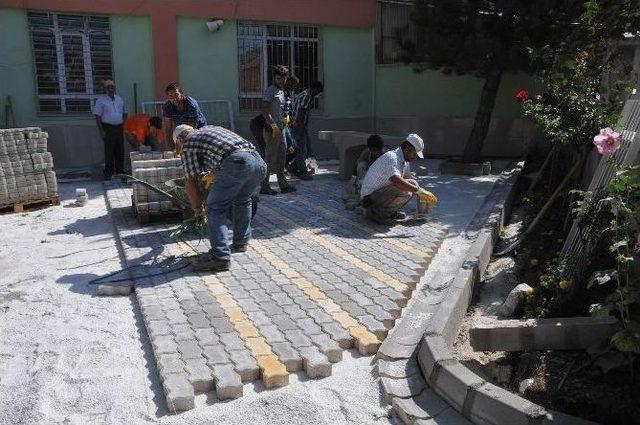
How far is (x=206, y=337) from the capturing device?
3957 mm

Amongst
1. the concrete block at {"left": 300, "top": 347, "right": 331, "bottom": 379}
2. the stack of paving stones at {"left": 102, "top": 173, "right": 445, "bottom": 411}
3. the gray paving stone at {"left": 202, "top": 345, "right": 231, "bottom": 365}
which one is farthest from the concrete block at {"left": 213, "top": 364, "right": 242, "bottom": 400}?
the concrete block at {"left": 300, "top": 347, "right": 331, "bottom": 379}

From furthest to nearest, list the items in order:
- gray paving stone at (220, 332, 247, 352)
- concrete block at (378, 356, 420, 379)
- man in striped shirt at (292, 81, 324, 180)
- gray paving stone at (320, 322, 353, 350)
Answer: man in striped shirt at (292, 81, 324, 180)
gray paving stone at (320, 322, 353, 350)
gray paving stone at (220, 332, 247, 352)
concrete block at (378, 356, 420, 379)

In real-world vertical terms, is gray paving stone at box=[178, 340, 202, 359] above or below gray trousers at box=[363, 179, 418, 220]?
below

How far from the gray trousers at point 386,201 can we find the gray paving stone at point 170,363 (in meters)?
3.72

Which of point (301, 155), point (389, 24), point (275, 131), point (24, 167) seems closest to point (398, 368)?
point (275, 131)

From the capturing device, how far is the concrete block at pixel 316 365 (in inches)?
139

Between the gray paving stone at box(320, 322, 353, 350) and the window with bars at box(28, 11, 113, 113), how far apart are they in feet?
30.8

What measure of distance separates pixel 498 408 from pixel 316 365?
3.61 feet

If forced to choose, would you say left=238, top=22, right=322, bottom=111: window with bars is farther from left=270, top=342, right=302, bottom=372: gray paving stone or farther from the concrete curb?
left=270, top=342, right=302, bottom=372: gray paving stone

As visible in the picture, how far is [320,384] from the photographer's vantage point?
3.47 meters

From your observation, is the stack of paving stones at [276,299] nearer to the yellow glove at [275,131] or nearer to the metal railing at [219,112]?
the yellow glove at [275,131]

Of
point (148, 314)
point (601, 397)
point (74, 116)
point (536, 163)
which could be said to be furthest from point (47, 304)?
point (536, 163)

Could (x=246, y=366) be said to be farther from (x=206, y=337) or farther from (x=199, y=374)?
(x=206, y=337)

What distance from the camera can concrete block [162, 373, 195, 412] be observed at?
3.16m
